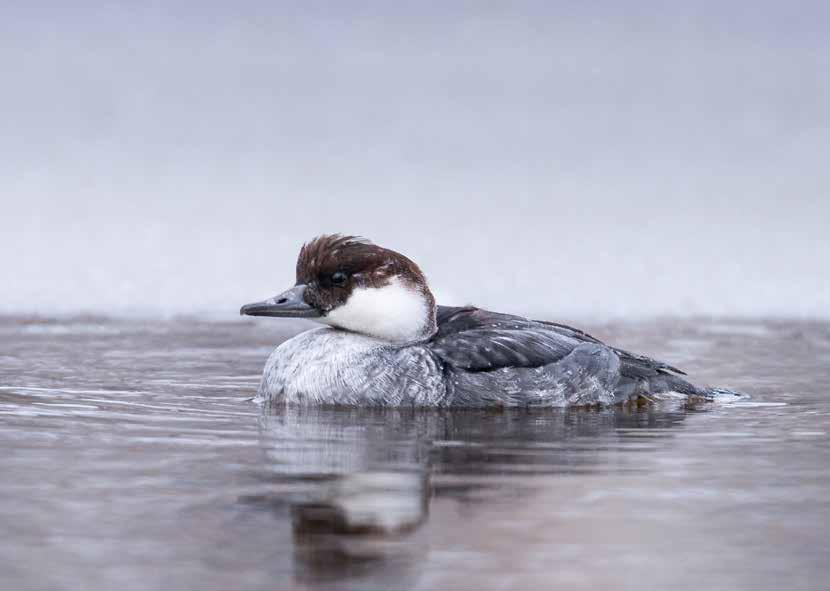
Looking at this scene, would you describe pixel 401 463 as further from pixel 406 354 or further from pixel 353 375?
pixel 406 354

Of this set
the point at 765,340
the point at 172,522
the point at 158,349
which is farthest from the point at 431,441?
the point at 765,340

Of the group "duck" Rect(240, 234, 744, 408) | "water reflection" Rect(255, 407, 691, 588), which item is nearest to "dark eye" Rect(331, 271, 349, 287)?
"duck" Rect(240, 234, 744, 408)

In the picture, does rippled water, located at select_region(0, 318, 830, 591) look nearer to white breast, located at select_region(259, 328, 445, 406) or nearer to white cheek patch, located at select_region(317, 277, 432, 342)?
white breast, located at select_region(259, 328, 445, 406)

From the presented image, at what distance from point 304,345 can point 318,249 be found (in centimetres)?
47

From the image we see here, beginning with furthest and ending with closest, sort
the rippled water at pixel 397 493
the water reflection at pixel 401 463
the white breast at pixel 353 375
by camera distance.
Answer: the white breast at pixel 353 375 < the water reflection at pixel 401 463 < the rippled water at pixel 397 493

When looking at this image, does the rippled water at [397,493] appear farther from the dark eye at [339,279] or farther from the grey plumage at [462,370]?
the dark eye at [339,279]

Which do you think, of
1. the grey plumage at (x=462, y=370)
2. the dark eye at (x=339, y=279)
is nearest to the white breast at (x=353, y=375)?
the grey plumage at (x=462, y=370)

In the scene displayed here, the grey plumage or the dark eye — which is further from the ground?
the dark eye

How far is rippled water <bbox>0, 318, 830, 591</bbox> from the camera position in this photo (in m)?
3.15

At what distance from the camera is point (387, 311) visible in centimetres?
703

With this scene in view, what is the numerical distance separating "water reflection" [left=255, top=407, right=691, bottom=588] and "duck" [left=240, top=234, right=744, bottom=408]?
5.6 inches

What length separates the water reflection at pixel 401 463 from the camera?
3.34m

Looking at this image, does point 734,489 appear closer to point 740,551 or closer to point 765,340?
point 740,551

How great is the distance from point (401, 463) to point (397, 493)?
0.66 meters
